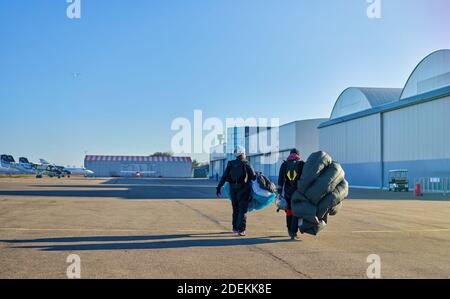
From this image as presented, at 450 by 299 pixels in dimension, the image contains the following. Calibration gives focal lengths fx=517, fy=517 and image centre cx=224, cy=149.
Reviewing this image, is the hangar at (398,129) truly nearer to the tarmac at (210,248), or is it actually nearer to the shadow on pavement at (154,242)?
the tarmac at (210,248)

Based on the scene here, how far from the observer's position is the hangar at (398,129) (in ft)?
116

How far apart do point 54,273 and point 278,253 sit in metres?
3.57

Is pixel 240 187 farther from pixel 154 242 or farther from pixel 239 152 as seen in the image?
pixel 154 242

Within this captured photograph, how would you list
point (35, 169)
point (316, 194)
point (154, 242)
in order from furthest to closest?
point (35, 169) → point (316, 194) → point (154, 242)

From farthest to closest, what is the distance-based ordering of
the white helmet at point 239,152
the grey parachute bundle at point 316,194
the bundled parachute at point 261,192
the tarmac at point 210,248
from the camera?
the bundled parachute at point 261,192
the white helmet at point 239,152
the grey parachute bundle at point 316,194
the tarmac at point 210,248

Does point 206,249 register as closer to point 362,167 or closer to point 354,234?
point 354,234

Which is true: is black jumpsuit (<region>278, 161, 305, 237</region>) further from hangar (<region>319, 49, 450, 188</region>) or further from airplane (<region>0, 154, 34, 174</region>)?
airplane (<region>0, 154, 34, 174</region>)

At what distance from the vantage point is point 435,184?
35.1 meters

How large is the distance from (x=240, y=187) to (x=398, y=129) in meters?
33.0

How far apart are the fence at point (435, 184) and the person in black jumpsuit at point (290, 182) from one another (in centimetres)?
2561

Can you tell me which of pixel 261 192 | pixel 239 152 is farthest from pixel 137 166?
pixel 239 152

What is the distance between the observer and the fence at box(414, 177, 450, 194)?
33.7 metres

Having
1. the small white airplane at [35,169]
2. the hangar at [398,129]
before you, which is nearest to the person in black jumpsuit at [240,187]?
the hangar at [398,129]

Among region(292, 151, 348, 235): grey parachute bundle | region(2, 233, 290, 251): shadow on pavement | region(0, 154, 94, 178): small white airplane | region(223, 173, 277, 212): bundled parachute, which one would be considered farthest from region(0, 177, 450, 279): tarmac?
region(0, 154, 94, 178): small white airplane
